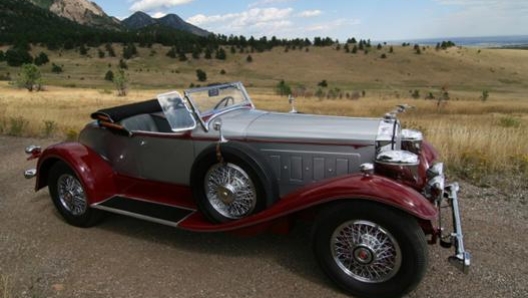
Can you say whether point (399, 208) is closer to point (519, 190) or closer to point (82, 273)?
point (82, 273)

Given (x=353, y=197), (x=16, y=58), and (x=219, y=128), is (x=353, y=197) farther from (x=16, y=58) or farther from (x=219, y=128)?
(x=16, y=58)

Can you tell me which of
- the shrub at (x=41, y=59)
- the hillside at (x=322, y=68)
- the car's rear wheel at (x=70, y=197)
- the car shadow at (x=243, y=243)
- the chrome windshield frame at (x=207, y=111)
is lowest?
the hillside at (x=322, y=68)

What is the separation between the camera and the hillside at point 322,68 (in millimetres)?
76750

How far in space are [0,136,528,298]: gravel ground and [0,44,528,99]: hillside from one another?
215ft

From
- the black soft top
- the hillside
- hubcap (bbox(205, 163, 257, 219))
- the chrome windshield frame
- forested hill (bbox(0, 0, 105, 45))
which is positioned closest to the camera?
hubcap (bbox(205, 163, 257, 219))

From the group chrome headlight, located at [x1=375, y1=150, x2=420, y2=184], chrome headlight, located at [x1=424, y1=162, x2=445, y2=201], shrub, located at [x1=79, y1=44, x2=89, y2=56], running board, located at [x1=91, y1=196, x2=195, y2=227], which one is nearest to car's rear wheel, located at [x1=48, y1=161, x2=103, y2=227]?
running board, located at [x1=91, y1=196, x2=195, y2=227]

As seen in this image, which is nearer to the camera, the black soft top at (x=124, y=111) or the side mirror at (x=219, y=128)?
the side mirror at (x=219, y=128)

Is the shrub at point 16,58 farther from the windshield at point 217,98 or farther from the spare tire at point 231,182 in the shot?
the spare tire at point 231,182

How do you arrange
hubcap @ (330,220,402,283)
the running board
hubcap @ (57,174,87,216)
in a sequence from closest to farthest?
hubcap @ (330,220,402,283)
the running board
hubcap @ (57,174,87,216)

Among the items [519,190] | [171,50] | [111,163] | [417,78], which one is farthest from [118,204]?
[171,50]

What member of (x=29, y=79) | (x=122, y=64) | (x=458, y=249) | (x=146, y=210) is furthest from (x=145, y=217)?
(x=122, y=64)

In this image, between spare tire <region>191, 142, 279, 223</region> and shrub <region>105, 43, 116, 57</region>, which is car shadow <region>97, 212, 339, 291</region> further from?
shrub <region>105, 43, 116, 57</region>

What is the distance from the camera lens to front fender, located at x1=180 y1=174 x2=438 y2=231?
3484 millimetres

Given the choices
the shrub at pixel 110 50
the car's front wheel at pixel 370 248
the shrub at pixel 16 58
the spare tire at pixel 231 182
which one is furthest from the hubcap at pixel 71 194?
the shrub at pixel 110 50
